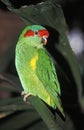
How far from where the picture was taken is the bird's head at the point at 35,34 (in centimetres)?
114

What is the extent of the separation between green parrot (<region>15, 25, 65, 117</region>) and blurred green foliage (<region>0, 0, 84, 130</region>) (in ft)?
0.14

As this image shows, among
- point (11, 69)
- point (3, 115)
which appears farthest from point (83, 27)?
point (3, 115)

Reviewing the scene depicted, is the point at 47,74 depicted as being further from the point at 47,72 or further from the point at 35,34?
the point at 35,34

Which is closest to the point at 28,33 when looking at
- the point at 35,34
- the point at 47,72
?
the point at 35,34

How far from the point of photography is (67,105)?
1206 mm

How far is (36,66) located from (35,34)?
110mm

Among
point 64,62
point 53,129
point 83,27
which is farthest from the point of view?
point 83,27

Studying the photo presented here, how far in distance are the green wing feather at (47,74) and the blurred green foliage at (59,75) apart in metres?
0.03

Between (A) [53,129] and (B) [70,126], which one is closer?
(A) [53,129]

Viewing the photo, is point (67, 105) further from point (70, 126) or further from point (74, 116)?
point (70, 126)

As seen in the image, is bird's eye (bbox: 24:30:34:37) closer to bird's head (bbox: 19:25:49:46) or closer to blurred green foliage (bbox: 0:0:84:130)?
bird's head (bbox: 19:25:49:46)

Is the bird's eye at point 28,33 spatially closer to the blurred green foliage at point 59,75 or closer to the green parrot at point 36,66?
the green parrot at point 36,66

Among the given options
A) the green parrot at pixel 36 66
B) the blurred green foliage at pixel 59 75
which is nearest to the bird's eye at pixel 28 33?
the green parrot at pixel 36 66

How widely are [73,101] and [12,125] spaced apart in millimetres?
223
